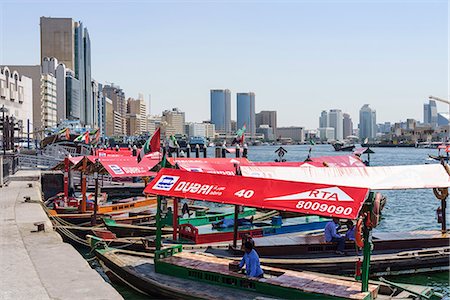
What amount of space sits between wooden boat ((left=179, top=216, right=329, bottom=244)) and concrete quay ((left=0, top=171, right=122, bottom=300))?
5.71m

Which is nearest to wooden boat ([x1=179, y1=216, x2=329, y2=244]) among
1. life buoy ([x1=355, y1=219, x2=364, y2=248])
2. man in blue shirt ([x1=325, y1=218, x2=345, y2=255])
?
man in blue shirt ([x1=325, y1=218, x2=345, y2=255])

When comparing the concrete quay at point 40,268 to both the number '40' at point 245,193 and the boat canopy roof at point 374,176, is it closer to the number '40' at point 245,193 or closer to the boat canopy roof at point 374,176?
the number '40' at point 245,193

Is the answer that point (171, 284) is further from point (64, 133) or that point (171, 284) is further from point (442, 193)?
point (64, 133)

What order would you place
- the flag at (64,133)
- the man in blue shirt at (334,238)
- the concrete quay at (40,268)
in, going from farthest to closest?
the flag at (64,133)
the man in blue shirt at (334,238)
the concrete quay at (40,268)

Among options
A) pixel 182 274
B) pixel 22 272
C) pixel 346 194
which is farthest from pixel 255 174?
pixel 22 272

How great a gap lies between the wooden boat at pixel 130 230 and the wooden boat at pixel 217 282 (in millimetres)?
8188

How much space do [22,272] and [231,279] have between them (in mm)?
5596

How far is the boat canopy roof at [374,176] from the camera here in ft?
57.5

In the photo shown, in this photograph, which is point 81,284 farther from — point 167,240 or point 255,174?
point 167,240

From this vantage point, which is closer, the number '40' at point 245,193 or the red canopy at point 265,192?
the red canopy at point 265,192

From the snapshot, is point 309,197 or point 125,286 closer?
point 309,197

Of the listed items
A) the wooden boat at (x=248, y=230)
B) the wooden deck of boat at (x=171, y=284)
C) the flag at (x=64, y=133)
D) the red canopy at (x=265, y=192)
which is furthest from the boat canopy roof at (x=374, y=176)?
the flag at (x=64, y=133)

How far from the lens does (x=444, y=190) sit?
842 inches

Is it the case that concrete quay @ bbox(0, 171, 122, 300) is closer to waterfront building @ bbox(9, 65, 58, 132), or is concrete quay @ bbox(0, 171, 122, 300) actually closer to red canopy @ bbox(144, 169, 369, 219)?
red canopy @ bbox(144, 169, 369, 219)
